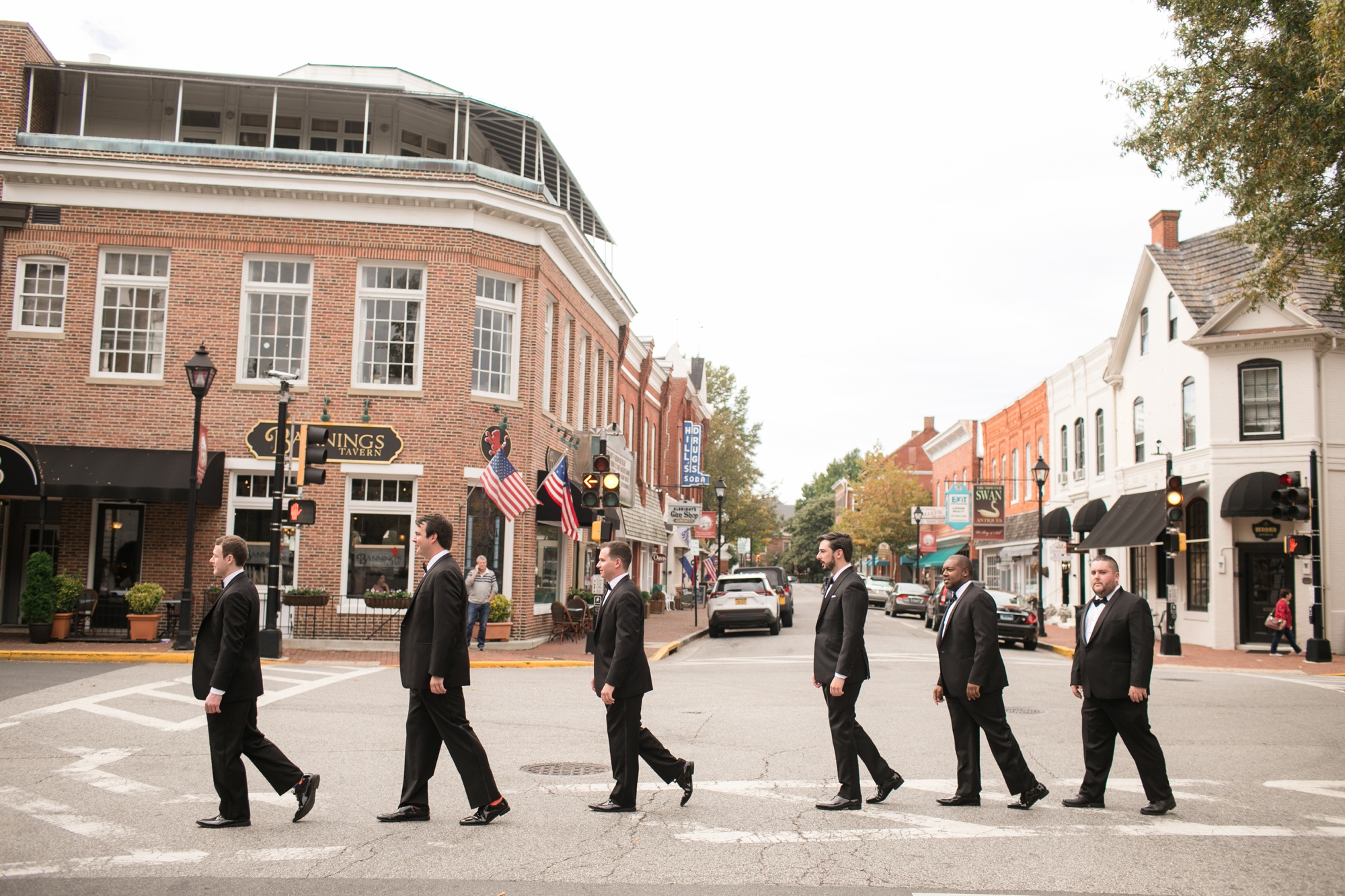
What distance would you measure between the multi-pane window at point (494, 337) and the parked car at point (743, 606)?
944 centimetres

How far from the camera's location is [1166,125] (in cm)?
1445

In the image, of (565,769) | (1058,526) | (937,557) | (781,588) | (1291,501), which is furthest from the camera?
(937,557)

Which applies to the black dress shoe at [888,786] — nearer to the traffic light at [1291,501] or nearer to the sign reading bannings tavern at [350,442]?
the sign reading bannings tavern at [350,442]

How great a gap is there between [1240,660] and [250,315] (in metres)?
21.4

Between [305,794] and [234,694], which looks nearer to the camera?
[234,694]

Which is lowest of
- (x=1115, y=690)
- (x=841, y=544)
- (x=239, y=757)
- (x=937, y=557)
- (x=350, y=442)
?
(x=239, y=757)

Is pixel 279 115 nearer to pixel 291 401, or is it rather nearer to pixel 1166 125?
pixel 291 401

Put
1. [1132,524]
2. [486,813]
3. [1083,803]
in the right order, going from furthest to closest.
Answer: [1132,524] < [1083,803] < [486,813]

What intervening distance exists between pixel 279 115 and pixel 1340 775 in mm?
21489

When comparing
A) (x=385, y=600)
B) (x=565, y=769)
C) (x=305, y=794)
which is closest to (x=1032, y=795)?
(x=565, y=769)

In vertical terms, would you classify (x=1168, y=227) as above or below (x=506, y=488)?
above

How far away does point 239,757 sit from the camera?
6.91 metres

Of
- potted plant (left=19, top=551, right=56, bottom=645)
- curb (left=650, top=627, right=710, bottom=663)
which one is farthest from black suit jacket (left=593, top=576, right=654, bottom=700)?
potted plant (left=19, top=551, right=56, bottom=645)

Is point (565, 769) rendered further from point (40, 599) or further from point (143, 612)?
point (40, 599)
